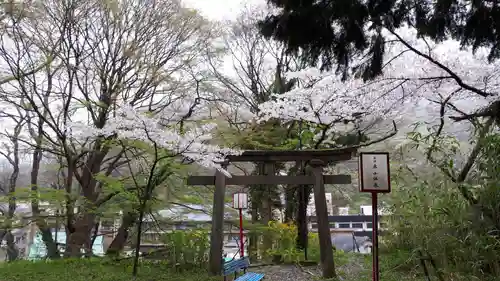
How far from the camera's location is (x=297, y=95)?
Result: 23.1 ft

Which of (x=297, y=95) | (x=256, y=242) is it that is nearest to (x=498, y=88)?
(x=297, y=95)

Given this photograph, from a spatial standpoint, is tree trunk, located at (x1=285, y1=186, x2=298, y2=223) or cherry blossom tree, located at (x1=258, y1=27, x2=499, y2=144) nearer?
cherry blossom tree, located at (x1=258, y1=27, x2=499, y2=144)

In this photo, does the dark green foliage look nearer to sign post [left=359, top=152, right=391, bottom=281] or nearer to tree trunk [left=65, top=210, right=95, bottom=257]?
sign post [left=359, top=152, right=391, bottom=281]

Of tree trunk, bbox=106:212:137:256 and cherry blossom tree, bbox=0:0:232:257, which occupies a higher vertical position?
cherry blossom tree, bbox=0:0:232:257

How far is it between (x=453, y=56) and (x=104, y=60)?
626cm

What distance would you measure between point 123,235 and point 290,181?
4.00 metres

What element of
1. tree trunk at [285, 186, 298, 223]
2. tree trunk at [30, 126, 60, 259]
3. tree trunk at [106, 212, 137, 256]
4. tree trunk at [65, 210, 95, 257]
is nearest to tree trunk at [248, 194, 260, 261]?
tree trunk at [285, 186, 298, 223]

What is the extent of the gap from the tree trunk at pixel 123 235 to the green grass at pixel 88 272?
0.48 m

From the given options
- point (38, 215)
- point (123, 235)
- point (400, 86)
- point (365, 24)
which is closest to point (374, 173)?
point (400, 86)

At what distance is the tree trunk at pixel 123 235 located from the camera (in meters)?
7.66

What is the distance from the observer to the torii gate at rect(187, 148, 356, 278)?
A: 621cm

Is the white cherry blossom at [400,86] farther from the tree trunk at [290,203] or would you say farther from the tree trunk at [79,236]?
the tree trunk at [79,236]

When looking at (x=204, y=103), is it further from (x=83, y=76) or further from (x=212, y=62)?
(x=83, y=76)

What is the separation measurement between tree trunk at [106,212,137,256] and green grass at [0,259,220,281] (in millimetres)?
483
